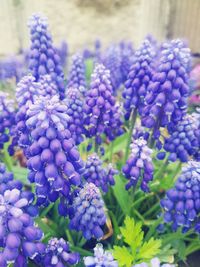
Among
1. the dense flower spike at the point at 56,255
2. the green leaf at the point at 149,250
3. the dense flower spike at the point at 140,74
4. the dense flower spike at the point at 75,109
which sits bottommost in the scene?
the green leaf at the point at 149,250

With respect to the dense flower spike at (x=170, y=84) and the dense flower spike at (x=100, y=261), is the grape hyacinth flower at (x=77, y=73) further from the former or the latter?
the dense flower spike at (x=100, y=261)

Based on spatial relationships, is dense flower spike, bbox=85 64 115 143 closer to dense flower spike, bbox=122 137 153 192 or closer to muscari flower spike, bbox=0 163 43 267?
dense flower spike, bbox=122 137 153 192

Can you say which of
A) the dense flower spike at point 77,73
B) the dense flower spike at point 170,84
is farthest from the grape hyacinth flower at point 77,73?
the dense flower spike at point 170,84

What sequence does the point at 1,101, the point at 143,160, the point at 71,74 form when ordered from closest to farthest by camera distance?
the point at 143,160 → the point at 1,101 → the point at 71,74

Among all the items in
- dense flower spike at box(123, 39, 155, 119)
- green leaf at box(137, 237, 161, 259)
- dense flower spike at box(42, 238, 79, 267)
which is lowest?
green leaf at box(137, 237, 161, 259)

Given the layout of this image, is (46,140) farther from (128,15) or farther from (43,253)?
(128,15)

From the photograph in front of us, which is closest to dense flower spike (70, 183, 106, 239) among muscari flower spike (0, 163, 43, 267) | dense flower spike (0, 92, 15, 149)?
muscari flower spike (0, 163, 43, 267)

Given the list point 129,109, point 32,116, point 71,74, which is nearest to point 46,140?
point 32,116
